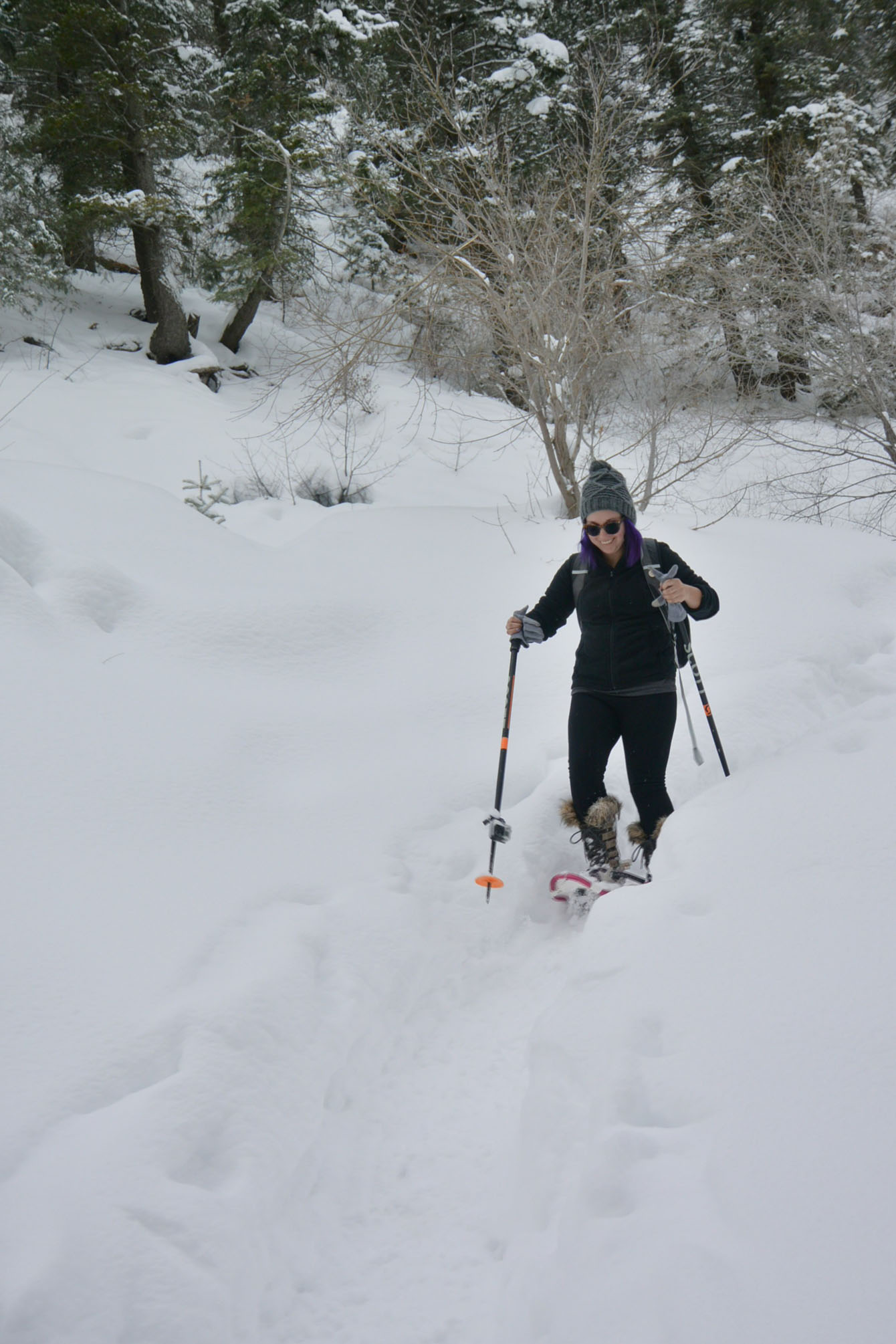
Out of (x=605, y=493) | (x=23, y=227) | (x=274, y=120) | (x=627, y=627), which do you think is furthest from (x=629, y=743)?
(x=274, y=120)

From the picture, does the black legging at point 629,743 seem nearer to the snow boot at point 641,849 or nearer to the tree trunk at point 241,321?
the snow boot at point 641,849

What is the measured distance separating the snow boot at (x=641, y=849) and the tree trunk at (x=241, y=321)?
1530cm

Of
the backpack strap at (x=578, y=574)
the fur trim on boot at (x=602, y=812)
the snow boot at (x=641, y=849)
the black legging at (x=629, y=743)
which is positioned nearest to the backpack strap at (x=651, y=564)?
the backpack strap at (x=578, y=574)

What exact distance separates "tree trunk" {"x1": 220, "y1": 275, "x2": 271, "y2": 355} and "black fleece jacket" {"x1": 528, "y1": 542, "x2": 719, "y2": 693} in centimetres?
1471

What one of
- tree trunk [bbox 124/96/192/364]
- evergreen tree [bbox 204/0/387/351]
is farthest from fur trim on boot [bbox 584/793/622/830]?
tree trunk [bbox 124/96/192/364]

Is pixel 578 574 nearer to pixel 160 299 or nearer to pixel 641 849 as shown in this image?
pixel 641 849

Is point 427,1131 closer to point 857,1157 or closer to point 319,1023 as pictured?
point 319,1023

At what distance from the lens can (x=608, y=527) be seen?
3527mm

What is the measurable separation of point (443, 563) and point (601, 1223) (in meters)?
5.85

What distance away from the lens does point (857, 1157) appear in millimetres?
1689

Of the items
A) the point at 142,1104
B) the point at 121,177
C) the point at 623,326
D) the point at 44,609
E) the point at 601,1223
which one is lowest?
the point at 142,1104

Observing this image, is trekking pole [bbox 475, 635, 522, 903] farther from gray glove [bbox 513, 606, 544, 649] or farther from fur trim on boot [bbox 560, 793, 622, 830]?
fur trim on boot [bbox 560, 793, 622, 830]

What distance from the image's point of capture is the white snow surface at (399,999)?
71.0 inches

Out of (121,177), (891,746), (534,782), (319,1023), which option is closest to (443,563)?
(534,782)
